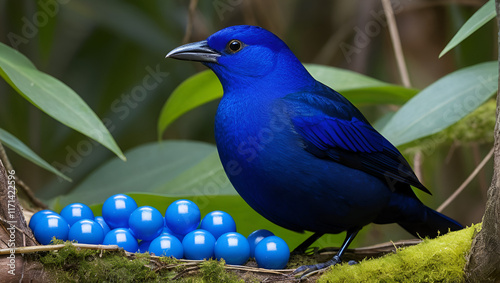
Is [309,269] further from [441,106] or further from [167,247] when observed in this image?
[441,106]

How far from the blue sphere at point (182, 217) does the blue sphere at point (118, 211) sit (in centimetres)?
15

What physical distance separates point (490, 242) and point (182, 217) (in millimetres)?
977

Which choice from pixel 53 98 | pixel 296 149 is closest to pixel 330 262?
pixel 296 149

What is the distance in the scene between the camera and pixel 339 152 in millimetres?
2180

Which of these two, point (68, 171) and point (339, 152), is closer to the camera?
point (339, 152)

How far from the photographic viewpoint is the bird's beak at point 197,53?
228 centimetres

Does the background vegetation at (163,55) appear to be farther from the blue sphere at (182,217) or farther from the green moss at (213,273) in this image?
the green moss at (213,273)

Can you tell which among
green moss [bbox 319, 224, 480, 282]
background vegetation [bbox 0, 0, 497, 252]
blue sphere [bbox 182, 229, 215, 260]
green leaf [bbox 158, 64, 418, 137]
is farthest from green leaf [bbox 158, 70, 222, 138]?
green moss [bbox 319, 224, 480, 282]

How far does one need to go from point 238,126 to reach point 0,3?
2.41m

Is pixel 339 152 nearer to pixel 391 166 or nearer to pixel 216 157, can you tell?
pixel 391 166

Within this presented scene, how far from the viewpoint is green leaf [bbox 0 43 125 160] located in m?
2.29

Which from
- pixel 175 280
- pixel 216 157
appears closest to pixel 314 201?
pixel 175 280

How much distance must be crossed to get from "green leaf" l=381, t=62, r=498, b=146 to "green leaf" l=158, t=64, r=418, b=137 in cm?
25

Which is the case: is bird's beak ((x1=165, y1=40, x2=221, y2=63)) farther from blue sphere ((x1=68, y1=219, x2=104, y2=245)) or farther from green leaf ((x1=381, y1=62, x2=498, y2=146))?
green leaf ((x1=381, y1=62, x2=498, y2=146))
